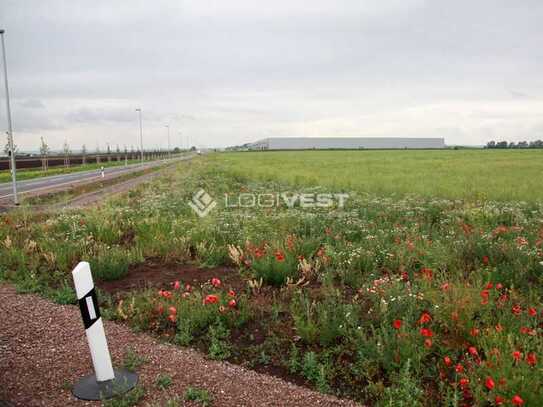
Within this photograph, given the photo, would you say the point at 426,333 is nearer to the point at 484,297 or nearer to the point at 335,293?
the point at 484,297

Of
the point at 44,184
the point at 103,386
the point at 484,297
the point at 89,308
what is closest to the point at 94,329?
the point at 89,308

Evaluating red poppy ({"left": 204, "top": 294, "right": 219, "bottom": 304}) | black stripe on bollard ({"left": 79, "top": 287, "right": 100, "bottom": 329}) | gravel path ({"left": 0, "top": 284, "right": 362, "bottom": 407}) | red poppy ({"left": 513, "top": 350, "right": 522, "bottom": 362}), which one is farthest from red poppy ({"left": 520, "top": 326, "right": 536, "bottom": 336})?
black stripe on bollard ({"left": 79, "top": 287, "right": 100, "bottom": 329})

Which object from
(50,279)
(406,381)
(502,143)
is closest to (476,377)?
(406,381)

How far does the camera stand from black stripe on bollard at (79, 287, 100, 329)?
3227 millimetres

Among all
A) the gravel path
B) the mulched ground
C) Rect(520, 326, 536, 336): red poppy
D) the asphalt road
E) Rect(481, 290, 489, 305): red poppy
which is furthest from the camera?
the asphalt road

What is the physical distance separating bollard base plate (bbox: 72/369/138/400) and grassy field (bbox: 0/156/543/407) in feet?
2.55

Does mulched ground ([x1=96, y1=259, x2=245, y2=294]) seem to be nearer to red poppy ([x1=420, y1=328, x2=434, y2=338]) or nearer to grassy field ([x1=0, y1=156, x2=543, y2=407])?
grassy field ([x1=0, y1=156, x2=543, y2=407])

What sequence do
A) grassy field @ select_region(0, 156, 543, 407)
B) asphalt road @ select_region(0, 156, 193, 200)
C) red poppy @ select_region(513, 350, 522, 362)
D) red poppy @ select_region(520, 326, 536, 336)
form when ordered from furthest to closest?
asphalt road @ select_region(0, 156, 193, 200), red poppy @ select_region(520, 326, 536, 336), grassy field @ select_region(0, 156, 543, 407), red poppy @ select_region(513, 350, 522, 362)

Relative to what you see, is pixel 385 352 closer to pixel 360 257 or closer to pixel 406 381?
pixel 406 381

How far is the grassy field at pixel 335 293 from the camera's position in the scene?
11.0ft

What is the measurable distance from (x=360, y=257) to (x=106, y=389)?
3974 millimetres

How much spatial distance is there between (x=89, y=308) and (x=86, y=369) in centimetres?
78

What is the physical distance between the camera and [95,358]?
334 cm

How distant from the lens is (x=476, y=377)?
3105 mm
